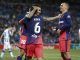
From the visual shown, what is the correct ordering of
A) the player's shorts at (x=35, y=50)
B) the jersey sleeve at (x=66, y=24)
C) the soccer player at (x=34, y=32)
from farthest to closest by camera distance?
the jersey sleeve at (x=66, y=24)
the soccer player at (x=34, y=32)
the player's shorts at (x=35, y=50)

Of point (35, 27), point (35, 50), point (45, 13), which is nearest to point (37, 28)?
point (35, 27)

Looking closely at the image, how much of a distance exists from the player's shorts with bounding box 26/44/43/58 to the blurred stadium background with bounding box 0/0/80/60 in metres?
21.9

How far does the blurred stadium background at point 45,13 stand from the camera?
122ft

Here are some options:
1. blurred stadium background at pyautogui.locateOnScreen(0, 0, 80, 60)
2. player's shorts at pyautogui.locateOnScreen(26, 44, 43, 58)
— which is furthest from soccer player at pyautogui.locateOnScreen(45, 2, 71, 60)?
blurred stadium background at pyautogui.locateOnScreen(0, 0, 80, 60)

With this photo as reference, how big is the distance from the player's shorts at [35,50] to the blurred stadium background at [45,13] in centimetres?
2189

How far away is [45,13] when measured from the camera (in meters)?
40.9

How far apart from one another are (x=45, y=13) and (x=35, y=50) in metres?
27.7

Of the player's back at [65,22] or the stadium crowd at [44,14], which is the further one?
the stadium crowd at [44,14]

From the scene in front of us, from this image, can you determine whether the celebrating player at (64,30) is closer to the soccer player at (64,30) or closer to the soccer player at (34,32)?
the soccer player at (64,30)

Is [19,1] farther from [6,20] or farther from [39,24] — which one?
[39,24]

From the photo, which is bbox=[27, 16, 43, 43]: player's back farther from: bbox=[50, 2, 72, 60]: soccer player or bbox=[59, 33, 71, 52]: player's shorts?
bbox=[59, 33, 71, 52]: player's shorts

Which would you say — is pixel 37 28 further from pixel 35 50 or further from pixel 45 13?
pixel 45 13

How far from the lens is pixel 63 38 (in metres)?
15.2

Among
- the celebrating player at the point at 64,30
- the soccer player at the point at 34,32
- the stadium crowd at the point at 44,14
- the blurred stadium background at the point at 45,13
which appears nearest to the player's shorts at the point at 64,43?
the celebrating player at the point at 64,30
